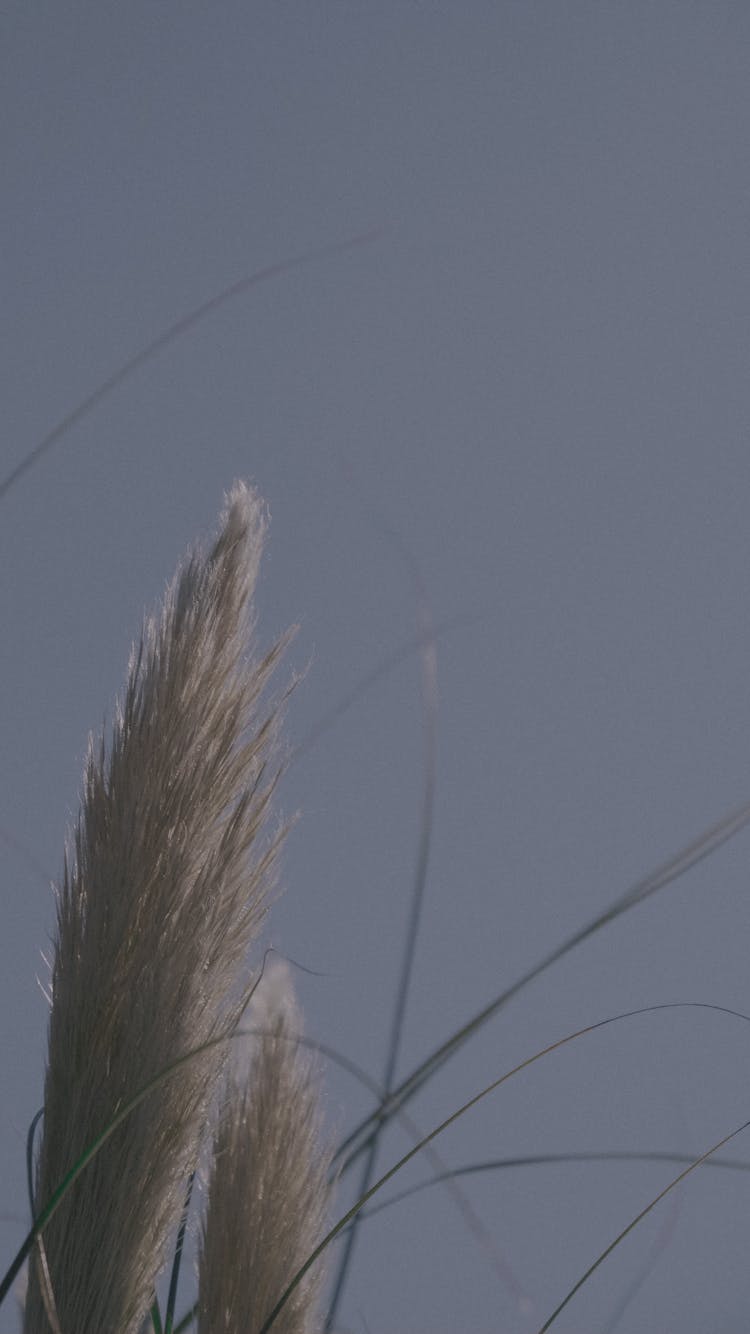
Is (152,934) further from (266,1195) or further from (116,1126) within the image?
(266,1195)

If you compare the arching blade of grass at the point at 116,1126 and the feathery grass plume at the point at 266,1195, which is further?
the feathery grass plume at the point at 266,1195

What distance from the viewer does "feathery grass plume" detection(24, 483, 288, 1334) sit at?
31.5 inches

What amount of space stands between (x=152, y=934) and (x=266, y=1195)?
0.22m

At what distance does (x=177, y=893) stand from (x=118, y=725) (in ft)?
0.40

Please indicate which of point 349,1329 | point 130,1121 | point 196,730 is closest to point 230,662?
point 196,730

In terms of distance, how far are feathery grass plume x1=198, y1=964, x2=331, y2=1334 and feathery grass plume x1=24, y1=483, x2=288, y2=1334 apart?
A: 6cm

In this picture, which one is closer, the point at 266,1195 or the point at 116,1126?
the point at 116,1126

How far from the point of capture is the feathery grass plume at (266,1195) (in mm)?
901

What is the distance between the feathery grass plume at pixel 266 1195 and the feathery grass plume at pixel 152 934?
0.20ft

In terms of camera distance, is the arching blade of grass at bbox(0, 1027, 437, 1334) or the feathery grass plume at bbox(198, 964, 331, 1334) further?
the feathery grass plume at bbox(198, 964, 331, 1334)

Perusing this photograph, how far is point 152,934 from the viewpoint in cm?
83

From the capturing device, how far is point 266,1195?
3.03 feet

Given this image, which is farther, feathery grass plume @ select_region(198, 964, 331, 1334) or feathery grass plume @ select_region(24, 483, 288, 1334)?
feathery grass plume @ select_region(198, 964, 331, 1334)

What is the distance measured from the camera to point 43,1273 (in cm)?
75
